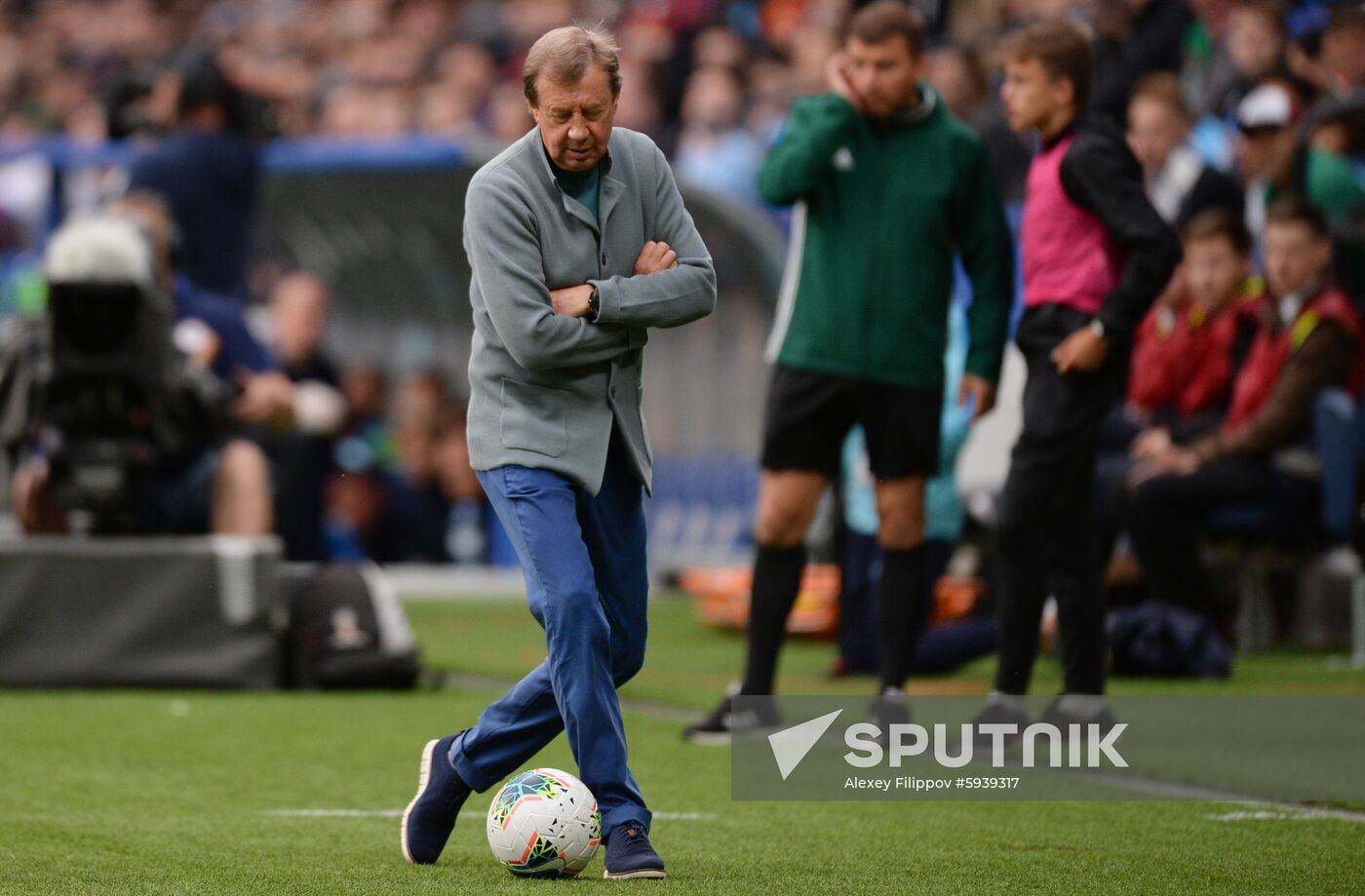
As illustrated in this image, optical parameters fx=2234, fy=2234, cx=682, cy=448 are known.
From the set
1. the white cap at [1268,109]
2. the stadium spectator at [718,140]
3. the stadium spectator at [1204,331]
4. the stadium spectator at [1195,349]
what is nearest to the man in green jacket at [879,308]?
the stadium spectator at [1195,349]

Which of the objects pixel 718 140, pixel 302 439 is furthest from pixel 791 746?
pixel 718 140

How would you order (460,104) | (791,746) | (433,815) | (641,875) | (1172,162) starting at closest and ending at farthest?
(641,875) < (433,815) < (791,746) < (1172,162) < (460,104)

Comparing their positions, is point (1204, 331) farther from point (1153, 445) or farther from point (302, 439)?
point (302, 439)

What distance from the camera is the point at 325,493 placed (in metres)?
13.8

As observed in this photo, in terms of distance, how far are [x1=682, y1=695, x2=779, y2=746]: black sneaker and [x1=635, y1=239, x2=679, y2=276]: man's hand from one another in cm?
235

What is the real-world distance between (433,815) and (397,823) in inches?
26.3

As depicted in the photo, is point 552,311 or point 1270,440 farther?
point 1270,440

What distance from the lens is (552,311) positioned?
4.46m

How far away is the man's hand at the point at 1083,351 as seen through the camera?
20.8 feet

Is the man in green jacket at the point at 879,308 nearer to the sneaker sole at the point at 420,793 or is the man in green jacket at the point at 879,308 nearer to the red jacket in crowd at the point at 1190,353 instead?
the sneaker sole at the point at 420,793

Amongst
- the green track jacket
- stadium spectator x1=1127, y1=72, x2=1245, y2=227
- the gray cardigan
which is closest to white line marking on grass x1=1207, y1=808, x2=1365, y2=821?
the gray cardigan

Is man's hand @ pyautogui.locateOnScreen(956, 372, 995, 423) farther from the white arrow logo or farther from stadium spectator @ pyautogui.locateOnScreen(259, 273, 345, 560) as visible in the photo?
stadium spectator @ pyautogui.locateOnScreen(259, 273, 345, 560)

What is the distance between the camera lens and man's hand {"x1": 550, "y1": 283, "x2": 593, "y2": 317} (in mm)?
4488

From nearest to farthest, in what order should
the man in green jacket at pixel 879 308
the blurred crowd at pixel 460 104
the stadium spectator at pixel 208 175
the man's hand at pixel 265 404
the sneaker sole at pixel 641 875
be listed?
the sneaker sole at pixel 641 875 < the man in green jacket at pixel 879 308 < the man's hand at pixel 265 404 < the stadium spectator at pixel 208 175 < the blurred crowd at pixel 460 104
